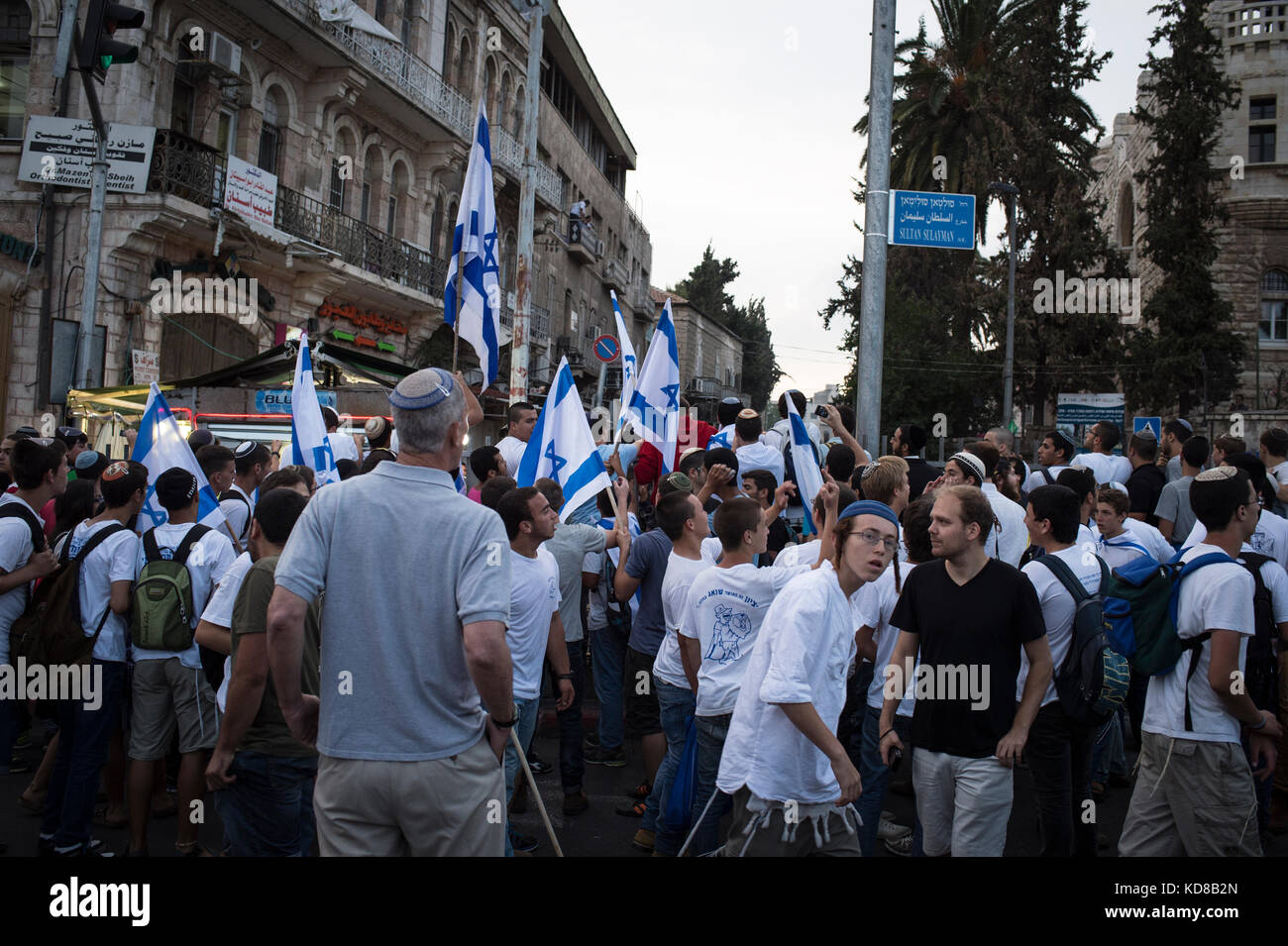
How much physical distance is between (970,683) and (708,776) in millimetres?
1290

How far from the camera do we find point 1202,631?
160 inches

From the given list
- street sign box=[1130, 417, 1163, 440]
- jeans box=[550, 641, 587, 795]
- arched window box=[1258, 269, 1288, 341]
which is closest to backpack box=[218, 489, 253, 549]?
jeans box=[550, 641, 587, 795]

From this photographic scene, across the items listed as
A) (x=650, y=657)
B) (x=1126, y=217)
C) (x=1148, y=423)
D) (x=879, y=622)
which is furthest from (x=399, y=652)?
(x=1126, y=217)

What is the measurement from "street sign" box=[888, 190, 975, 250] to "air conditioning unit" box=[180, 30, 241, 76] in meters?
13.2

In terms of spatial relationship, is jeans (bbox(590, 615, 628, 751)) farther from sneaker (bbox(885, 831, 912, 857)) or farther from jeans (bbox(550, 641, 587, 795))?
sneaker (bbox(885, 831, 912, 857))

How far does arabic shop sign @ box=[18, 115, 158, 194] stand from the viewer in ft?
47.2

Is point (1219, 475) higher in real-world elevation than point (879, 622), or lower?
higher

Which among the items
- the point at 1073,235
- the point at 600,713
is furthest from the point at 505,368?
the point at 600,713

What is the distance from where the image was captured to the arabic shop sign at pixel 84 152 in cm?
1438

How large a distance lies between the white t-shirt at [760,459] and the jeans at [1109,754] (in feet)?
9.58

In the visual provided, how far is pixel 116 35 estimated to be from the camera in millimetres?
16297

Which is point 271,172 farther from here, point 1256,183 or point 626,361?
point 1256,183
